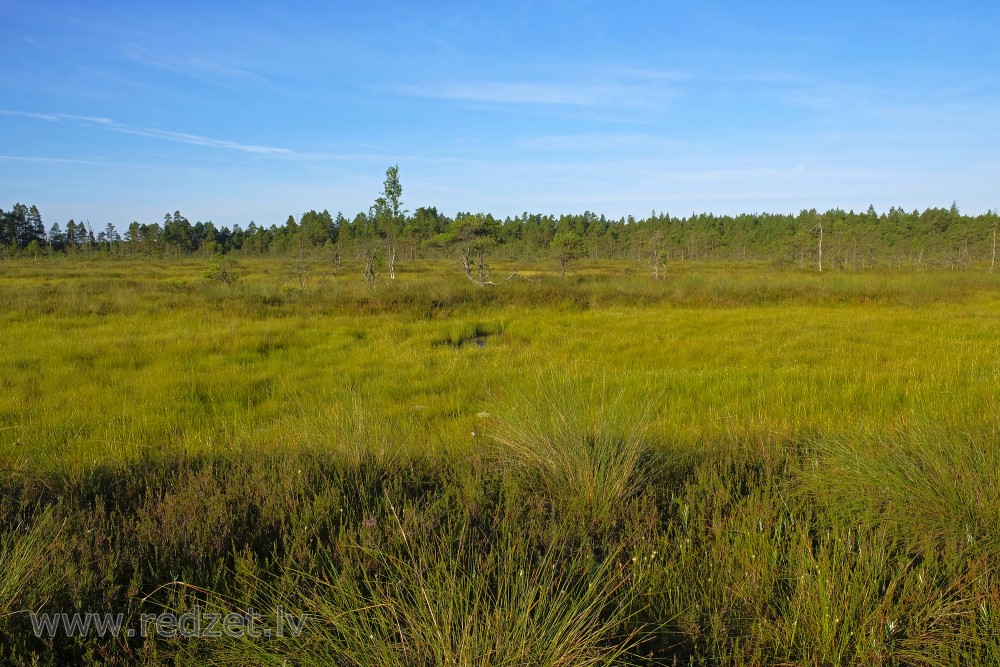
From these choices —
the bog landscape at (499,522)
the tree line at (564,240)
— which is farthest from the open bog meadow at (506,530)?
the tree line at (564,240)

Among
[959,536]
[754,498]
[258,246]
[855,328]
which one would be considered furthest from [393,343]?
[258,246]

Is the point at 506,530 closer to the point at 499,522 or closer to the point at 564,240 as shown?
the point at 499,522

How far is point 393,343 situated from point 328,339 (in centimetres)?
152

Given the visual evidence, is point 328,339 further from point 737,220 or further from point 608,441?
point 737,220

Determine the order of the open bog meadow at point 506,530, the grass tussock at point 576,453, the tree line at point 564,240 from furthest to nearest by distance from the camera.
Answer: the tree line at point 564,240 → the grass tussock at point 576,453 → the open bog meadow at point 506,530

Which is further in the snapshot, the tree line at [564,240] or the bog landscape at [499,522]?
the tree line at [564,240]

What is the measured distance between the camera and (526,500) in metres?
3.04

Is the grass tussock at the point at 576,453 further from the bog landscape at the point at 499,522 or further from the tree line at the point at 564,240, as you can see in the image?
the tree line at the point at 564,240

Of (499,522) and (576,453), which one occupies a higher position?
(576,453)

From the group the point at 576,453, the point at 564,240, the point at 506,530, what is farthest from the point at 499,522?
the point at 564,240

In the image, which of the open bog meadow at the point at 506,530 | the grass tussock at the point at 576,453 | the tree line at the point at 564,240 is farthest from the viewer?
the tree line at the point at 564,240

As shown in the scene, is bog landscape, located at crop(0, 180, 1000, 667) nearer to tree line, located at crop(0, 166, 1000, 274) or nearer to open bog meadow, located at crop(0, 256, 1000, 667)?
open bog meadow, located at crop(0, 256, 1000, 667)

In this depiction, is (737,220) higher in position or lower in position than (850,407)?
higher

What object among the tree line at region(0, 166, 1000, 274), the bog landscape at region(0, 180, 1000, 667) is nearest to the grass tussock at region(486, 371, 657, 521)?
the bog landscape at region(0, 180, 1000, 667)
